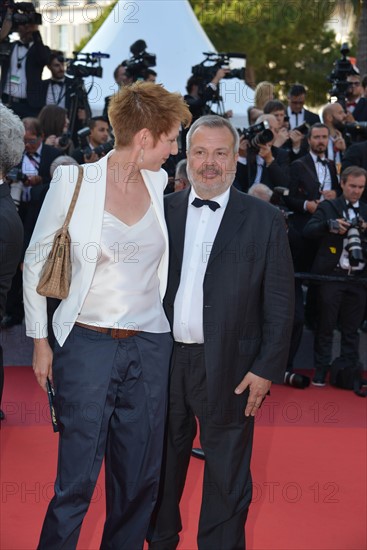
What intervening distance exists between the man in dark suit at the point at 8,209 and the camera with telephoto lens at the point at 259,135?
4.25 meters

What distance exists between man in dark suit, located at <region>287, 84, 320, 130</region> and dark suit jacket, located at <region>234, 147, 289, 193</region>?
5.93 ft

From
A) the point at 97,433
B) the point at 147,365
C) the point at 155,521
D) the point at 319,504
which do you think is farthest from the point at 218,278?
the point at 319,504

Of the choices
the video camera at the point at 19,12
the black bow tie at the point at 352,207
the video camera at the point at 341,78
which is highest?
the video camera at the point at 19,12

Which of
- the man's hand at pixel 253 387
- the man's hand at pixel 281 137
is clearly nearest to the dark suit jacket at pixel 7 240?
the man's hand at pixel 253 387

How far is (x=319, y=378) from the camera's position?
680 cm

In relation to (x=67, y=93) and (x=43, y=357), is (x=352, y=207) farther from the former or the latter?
(x=43, y=357)

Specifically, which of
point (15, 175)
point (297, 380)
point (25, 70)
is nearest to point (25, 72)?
point (25, 70)

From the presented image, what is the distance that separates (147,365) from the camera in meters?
3.06

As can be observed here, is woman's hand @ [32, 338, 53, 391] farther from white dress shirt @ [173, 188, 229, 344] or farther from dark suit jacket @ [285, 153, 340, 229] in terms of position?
dark suit jacket @ [285, 153, 340, 229]

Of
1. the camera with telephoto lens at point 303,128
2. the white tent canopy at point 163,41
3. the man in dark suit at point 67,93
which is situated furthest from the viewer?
the white tent canopy at point 163,41

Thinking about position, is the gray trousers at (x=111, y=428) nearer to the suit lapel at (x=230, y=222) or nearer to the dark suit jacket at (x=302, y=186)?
the suit lapel at (x=230, y=222)

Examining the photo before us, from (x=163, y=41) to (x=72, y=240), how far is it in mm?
10069

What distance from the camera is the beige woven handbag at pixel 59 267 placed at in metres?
2.96

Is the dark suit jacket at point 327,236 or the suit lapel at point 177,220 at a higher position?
the suit lapel at point 177,220
